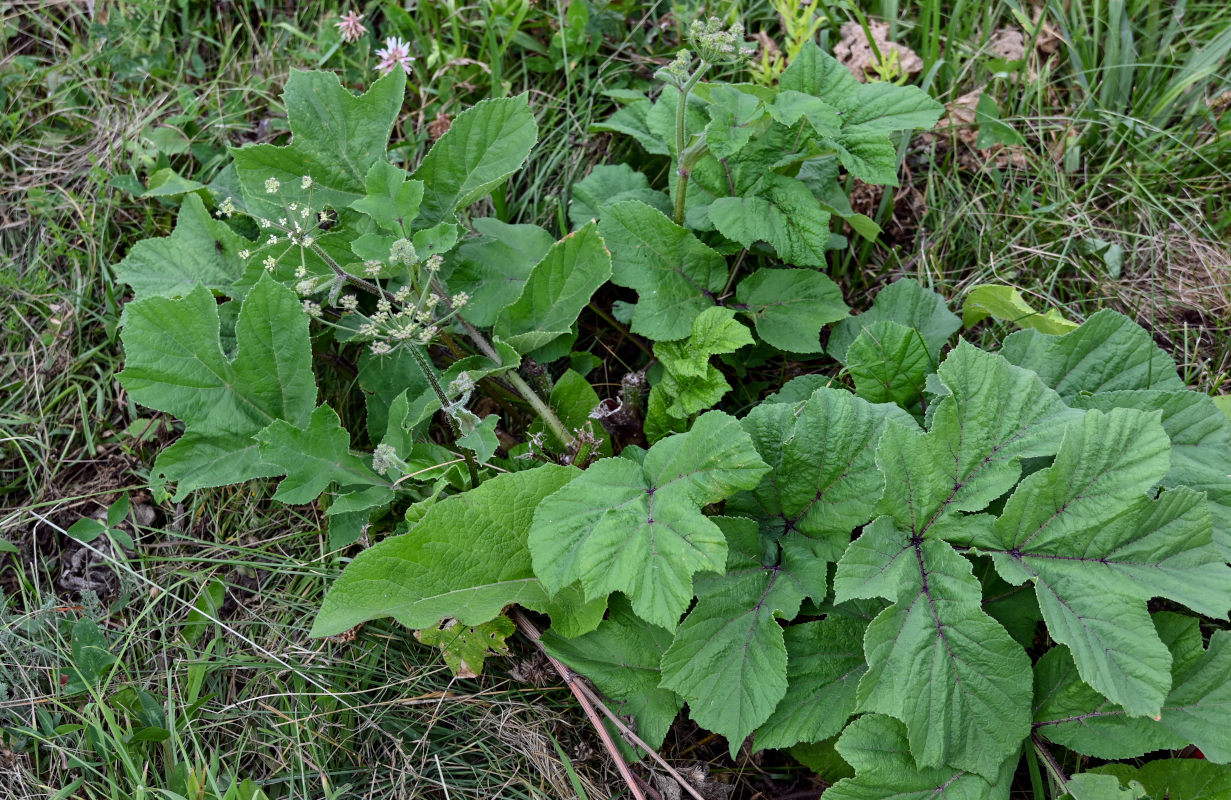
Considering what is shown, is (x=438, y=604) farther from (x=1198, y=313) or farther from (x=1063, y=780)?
(x=1198, y=313)

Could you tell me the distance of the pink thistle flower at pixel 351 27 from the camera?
324 centimetres

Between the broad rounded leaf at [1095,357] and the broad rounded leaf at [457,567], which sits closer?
the broad rounded leaf at [457,567]

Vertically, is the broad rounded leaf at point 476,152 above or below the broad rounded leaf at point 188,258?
above

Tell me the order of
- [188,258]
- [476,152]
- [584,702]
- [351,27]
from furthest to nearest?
[351,27]
[188,258]
[476,152]
[584,702]

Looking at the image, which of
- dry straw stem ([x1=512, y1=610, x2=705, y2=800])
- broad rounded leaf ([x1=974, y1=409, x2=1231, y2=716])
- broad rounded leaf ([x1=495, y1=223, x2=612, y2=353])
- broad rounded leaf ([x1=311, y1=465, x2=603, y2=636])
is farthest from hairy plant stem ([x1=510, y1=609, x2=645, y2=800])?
broad rounded leaf ([x1=974, y1=409, x2=1231, y2=716])

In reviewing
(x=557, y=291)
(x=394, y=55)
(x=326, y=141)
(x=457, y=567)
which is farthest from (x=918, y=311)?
(x=394, y=55)

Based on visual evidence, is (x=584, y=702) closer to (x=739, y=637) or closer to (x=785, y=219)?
(x=739, y=637)

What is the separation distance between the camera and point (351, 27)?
328cm

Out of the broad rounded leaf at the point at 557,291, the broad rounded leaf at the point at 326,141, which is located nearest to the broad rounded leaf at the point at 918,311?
the broad rounded leaf at the point at 557,291

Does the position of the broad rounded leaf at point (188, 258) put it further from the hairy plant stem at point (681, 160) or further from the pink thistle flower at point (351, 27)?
the hairy plant stem at point (681, 160)

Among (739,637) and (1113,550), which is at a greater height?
(1113,550)

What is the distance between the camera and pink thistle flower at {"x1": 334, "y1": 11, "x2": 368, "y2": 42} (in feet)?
10.6

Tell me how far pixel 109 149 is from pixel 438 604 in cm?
236

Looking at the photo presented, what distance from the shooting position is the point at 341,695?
2.56 m
